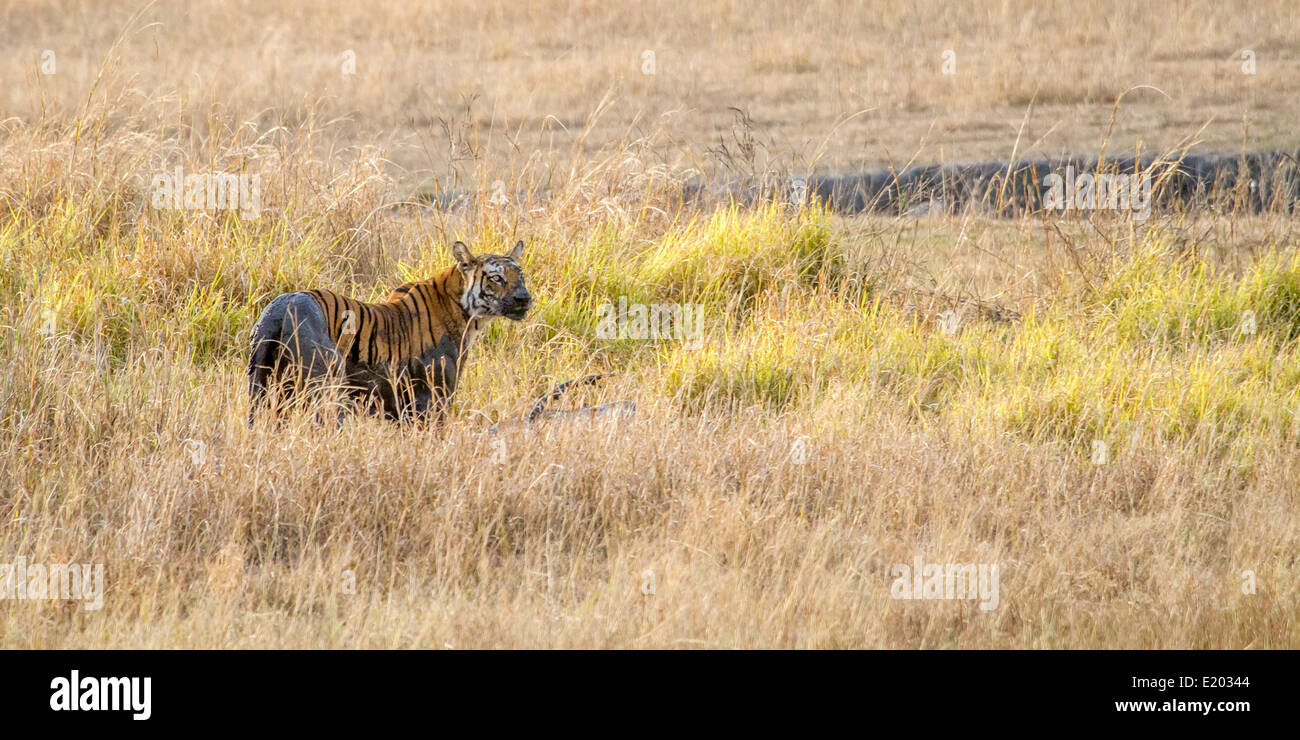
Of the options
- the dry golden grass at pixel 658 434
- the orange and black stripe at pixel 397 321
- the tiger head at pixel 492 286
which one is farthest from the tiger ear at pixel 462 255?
the dry golden grass at pixel 658 434

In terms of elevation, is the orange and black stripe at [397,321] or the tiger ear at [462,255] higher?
the tiger ear at [462,255]

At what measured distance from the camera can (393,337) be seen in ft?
20.0

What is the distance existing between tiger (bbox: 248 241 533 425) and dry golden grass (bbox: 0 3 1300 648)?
9.5 inches

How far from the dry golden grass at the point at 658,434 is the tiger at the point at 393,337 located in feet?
0.79

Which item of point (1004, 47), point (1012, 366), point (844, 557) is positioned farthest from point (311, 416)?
point (1004, 47)

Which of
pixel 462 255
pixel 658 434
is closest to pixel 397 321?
pixel 462 255

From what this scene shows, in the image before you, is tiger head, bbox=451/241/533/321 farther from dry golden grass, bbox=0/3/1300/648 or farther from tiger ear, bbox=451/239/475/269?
dry golden grass, bbox=0/3/1300/648

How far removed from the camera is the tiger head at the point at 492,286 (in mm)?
6090

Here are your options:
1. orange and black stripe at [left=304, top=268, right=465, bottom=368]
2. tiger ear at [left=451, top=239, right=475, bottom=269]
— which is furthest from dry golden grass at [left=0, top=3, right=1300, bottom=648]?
tiger ear at [left=451, top=239, right=475, bottom=269]

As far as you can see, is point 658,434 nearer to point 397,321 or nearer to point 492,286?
point 492,286

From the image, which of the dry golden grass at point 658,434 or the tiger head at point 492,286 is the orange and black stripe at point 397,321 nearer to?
the tiger head at point 492,286

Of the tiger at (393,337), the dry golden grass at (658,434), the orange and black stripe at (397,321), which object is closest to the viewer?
the dry golden grass at (658,434)

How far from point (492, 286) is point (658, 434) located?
125 cm

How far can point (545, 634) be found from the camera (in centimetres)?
406
